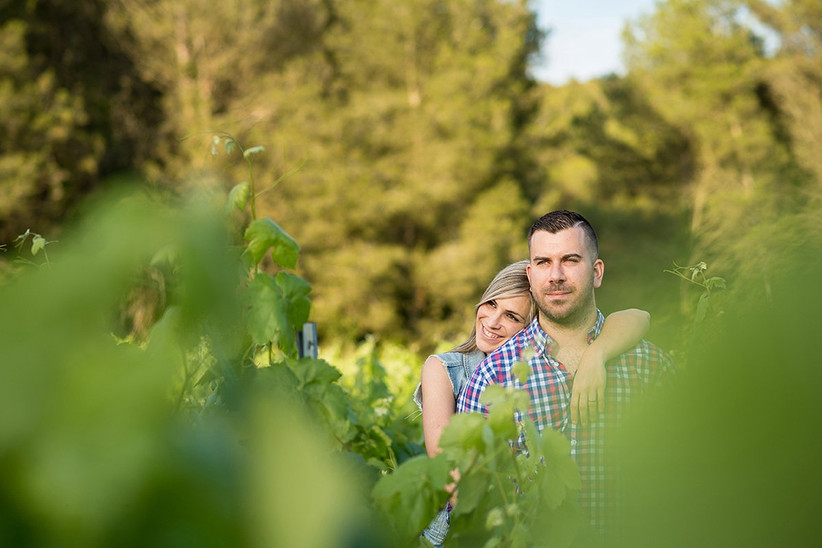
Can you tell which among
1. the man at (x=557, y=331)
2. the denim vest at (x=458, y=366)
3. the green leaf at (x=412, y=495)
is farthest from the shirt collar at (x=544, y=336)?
the green leaf at (x=412, y=495)

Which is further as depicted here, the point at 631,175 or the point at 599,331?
the point at 631,175

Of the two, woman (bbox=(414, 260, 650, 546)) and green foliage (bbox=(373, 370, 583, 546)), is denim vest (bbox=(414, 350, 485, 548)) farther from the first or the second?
green foliage (bbox=(373, 370, 583, 546))

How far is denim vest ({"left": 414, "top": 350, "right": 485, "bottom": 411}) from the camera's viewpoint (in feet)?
9.08

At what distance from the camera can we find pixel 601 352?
2275 millimetres

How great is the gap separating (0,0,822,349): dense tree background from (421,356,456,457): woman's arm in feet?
63.4

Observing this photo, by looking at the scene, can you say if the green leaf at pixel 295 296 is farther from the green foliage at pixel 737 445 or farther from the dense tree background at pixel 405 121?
the dense tree background at pixel 405 121

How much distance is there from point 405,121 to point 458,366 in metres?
23.1

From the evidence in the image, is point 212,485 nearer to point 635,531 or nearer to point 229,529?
point 229,529

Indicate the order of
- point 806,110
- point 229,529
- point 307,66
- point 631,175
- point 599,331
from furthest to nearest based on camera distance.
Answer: point 631,175, point 307,66, point 806,110, point 599,331, point 229,529

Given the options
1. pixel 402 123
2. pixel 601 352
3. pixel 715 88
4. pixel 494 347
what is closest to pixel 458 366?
pixel 494 347

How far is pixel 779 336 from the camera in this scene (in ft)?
1.07

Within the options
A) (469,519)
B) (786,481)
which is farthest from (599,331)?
(786,481)

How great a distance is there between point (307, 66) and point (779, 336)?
84.5 feet

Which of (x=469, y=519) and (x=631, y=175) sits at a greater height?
(x=631, y=175)
